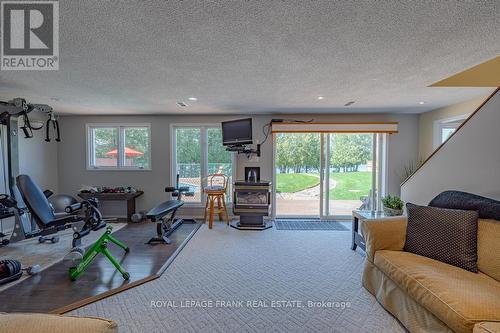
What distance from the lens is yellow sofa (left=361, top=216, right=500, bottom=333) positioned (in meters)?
1.34

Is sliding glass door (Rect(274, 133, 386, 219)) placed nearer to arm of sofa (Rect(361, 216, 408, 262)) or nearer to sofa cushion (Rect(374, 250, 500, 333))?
arm of sofa (Rect(361, 216, 408, 262))

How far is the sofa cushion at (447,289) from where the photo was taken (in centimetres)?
132

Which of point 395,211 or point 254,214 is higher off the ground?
point 395,211

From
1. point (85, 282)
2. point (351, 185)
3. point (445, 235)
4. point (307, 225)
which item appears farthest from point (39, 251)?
point (351, 185)

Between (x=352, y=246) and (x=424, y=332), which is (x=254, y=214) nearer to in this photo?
(x=352, y=246)

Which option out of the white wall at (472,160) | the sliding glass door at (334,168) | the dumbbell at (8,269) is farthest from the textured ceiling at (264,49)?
the dumbbell at (8,269)

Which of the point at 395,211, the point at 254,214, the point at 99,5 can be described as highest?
the point at 99,5

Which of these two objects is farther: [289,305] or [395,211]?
[395,211]

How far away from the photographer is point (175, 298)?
7.02 ft

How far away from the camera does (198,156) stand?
16.5 feet

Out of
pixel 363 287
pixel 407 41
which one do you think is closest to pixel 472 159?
pixel 407 41

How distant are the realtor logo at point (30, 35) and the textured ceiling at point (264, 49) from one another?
0.08 meters

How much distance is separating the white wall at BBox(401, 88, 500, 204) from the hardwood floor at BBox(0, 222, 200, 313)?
341cm

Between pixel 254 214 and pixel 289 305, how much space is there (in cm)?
235
